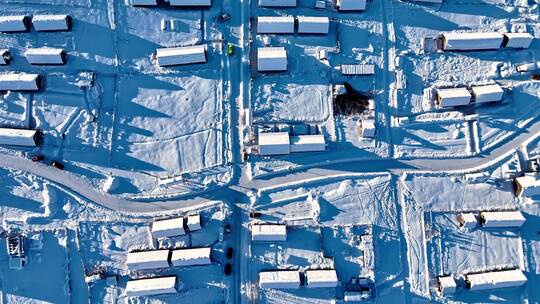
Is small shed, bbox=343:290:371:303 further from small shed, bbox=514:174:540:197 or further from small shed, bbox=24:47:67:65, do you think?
small shed, bbox=24:47:67:65

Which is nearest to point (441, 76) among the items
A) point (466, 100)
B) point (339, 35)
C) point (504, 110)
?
point (466, 100)

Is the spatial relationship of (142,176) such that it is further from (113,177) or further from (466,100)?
(466,100)

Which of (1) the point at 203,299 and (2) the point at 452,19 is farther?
(2) the point at 452,19

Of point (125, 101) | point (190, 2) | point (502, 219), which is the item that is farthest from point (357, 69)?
point (125, 101)

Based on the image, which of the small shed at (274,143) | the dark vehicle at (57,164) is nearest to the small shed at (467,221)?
the small shed at (274,143)

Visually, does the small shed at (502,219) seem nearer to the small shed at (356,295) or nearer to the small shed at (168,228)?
the small shed at (356,295)

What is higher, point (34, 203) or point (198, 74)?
point (198, 74)

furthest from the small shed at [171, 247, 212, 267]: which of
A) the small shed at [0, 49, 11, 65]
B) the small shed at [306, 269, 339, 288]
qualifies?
the small shed at [0, 49, 11, 65]
